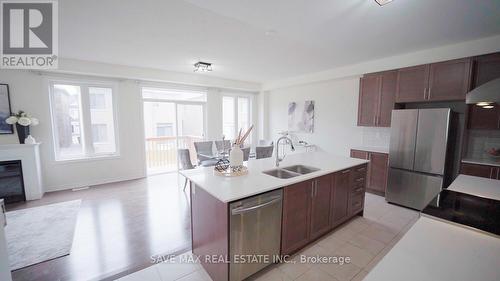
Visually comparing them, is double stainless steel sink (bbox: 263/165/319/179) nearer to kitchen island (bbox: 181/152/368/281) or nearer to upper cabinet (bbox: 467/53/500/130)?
kitchen island (bbox: 181/152/368/281)

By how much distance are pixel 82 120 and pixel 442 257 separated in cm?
577

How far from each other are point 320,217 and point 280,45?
2.57 meters

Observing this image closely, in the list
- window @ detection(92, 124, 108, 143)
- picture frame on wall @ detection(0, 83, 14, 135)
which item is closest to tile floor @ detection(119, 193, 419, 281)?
window @ detection(92, 124, 108, 143)

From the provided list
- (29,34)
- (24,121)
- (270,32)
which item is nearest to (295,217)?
(270,32)

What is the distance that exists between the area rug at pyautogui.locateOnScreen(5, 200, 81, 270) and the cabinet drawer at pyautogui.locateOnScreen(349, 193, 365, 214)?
3521 millimetres

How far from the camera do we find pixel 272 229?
6.12 ft

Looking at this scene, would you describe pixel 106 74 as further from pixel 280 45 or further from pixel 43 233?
pixel 280 45

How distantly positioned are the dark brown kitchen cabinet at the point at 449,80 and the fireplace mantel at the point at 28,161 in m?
6.90

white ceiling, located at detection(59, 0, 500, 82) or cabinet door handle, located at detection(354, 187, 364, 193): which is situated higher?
white ceiling, located at detection(59, 0, 500, 82)

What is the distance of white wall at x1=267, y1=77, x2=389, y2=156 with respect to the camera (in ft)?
14.5

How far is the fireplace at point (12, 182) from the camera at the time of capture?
348 centimetres

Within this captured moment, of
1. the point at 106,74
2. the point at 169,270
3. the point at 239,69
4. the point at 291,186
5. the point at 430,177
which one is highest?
the point at 239,69

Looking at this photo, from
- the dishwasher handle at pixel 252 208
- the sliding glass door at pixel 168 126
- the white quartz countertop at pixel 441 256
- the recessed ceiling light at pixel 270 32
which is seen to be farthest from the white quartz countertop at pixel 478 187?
the sliding glass door at pixel 168 126

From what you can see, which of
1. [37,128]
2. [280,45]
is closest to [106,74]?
[37,128]
